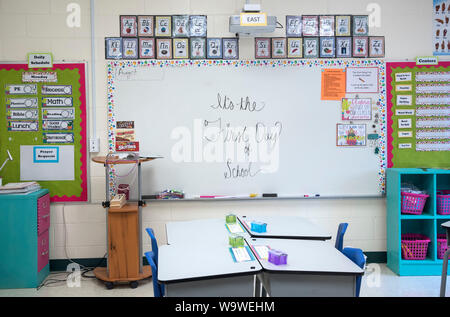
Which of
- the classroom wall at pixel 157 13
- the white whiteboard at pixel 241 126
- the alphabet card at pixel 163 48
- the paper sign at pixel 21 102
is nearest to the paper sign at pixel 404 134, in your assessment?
the white whiteboard at pixel 241 126

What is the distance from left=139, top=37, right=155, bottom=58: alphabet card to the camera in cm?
406

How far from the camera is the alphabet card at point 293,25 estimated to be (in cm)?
415

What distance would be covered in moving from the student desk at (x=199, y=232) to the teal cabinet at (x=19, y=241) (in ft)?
5.05

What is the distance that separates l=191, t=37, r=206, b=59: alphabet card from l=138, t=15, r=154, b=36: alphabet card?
1.53 feet

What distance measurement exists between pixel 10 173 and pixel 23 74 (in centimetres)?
107

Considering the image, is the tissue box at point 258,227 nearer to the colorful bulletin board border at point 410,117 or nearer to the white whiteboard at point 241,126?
the white whiteboard at point 241,126

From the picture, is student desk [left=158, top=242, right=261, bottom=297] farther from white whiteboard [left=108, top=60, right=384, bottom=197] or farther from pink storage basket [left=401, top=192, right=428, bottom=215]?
pink storage basket [left=401, top=192, right=428, bottom=215]

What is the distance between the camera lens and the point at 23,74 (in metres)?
4.04

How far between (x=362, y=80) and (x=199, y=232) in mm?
A: 2602

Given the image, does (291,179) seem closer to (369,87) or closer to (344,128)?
(344,128)

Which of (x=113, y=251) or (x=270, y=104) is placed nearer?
(x=113, y=251)

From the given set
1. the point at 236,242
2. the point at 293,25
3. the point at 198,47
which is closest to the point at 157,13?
the point at 198,47

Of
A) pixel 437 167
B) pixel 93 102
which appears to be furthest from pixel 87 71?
pixel 437 167

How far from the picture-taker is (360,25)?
4.20m
